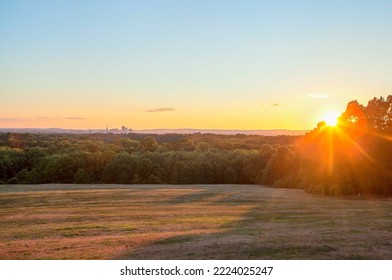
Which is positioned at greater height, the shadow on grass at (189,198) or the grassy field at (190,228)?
the grassy field at (190,228)

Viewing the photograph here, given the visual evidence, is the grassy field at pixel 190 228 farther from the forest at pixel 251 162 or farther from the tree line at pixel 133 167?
the tree line at pixel 133 167

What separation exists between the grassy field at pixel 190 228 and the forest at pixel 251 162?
5.73 m

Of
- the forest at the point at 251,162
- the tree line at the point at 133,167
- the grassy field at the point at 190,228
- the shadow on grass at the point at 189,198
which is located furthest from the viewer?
the tree line at the point at 133,167

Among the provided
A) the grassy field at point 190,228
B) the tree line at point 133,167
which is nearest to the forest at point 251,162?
the tree line at point 133,167

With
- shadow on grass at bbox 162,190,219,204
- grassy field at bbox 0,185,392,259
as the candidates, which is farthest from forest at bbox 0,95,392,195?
shadow on grass at bbox 162,190,219,204

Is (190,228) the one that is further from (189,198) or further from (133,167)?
(133,167)

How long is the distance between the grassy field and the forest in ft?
18.8

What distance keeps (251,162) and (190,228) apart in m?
49.2

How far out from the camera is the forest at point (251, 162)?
43.2 meters

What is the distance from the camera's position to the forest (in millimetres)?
43188

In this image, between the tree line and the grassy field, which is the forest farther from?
the grassy field
